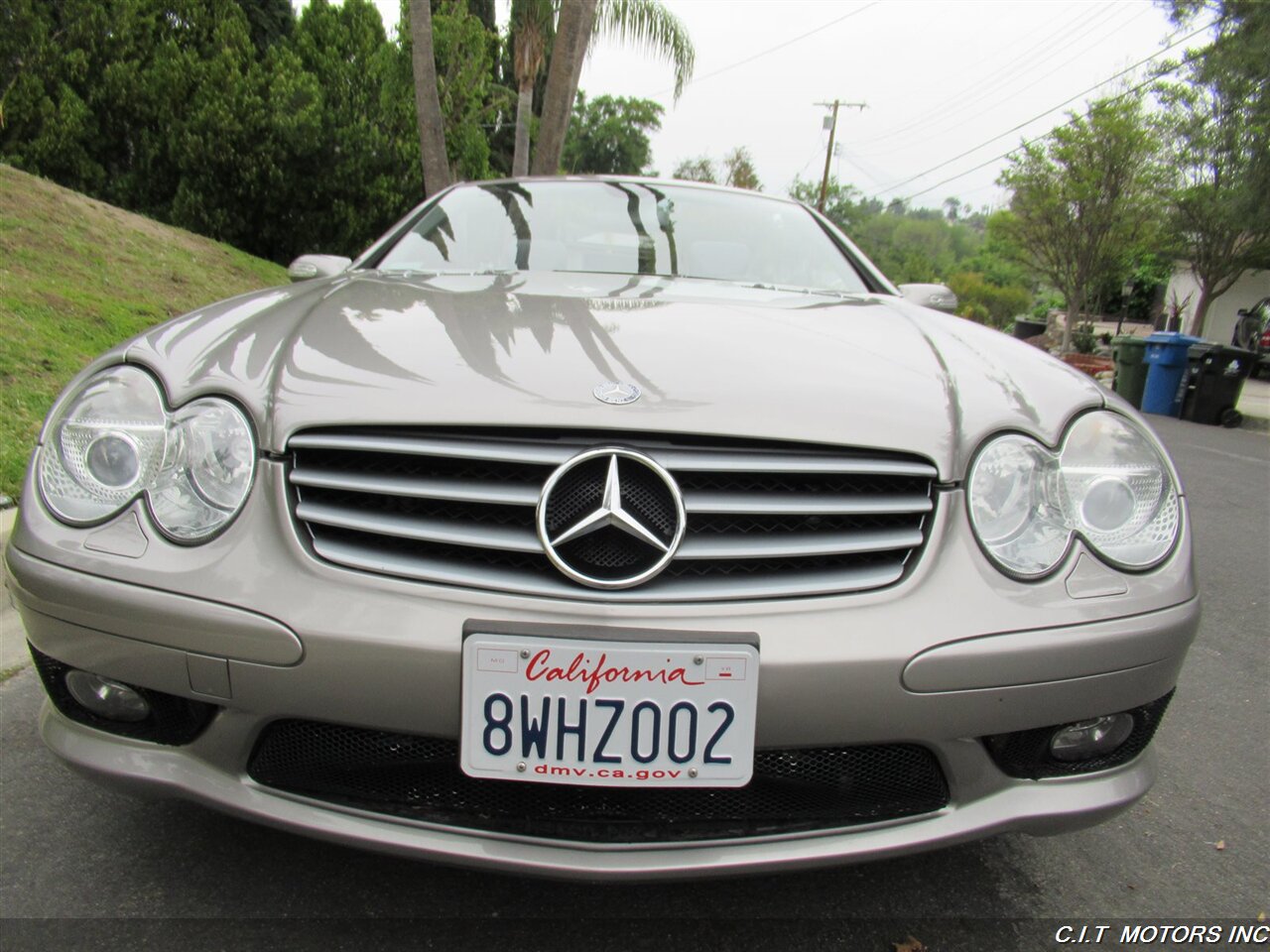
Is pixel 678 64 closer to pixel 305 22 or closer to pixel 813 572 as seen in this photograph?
pixel 305 22

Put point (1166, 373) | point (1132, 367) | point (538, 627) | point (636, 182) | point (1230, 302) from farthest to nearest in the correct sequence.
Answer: point (1230, 302) < point (1132, 367) < point (1166, 373) < point (636, 182) < point (538, 627)

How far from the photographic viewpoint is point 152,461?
148cm

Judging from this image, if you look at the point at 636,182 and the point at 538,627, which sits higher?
the point at 636,182

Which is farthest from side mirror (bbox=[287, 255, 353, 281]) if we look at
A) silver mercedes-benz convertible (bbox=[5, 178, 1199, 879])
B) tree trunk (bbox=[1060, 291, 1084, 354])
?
tree trunk (bbox=[1060, 291, 1084, 354])

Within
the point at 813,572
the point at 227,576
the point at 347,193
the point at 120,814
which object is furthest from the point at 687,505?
the point at 347,193

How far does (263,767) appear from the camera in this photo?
55.5 inches

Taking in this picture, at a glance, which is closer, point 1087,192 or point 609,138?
point 1087,192

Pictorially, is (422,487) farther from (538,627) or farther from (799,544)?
(799,544)

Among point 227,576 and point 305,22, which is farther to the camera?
point 305,22

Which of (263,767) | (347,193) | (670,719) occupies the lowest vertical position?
(263,767)

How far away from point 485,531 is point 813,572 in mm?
485

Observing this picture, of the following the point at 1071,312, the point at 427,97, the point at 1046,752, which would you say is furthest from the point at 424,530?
the point at 1071,312

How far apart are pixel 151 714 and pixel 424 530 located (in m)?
0.50

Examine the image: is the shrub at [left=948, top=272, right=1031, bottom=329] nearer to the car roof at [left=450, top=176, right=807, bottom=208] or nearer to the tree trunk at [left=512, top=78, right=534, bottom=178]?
the tree trunk at [left=512, top=78, right=534, bottom=178]
